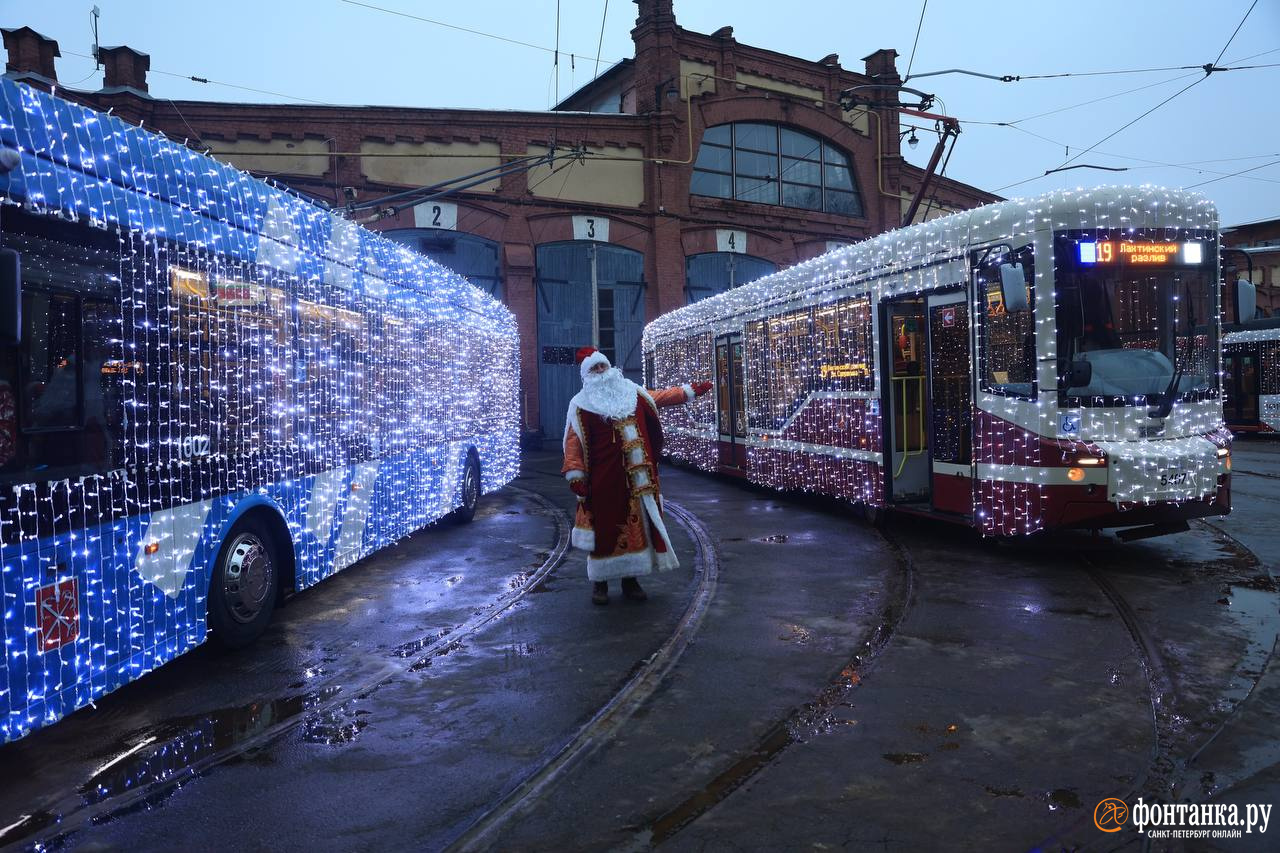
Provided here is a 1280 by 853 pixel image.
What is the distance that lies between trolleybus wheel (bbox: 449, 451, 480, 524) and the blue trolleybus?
3.35 m

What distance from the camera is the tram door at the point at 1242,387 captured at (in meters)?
22.8

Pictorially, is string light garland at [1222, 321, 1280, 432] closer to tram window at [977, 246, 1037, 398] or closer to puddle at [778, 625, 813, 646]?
tram window at [977, 246, 1037, 398]

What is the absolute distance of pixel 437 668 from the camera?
5566mm

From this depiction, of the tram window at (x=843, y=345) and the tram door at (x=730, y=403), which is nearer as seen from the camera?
the tram window at (x=843, y=345)

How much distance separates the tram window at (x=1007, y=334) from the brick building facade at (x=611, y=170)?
1709 cm

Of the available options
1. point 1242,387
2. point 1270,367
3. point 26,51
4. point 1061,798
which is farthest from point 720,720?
point 26,51

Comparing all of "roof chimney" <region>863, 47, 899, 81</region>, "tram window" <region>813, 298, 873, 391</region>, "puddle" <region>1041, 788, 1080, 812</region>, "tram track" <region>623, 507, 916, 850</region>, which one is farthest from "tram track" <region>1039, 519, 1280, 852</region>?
"roof chimney" <region>863, 47, 899, 81</region>

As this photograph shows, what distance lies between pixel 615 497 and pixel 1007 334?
380 cm

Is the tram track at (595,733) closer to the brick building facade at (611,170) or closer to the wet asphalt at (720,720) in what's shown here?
the wet asphalt at (720,720)

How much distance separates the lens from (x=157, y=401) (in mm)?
5027

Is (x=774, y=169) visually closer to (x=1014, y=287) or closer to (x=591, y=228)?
(x=591, y=228)

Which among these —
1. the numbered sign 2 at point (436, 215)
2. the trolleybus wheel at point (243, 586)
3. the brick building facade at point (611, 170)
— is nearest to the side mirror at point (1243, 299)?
the trolleybus wheel at point (243, 586)

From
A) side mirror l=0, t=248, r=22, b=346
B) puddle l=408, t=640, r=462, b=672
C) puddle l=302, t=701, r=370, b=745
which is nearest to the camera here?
side mirror l=0, t=248, r=22, b=346

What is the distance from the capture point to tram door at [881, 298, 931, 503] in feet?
32.6
